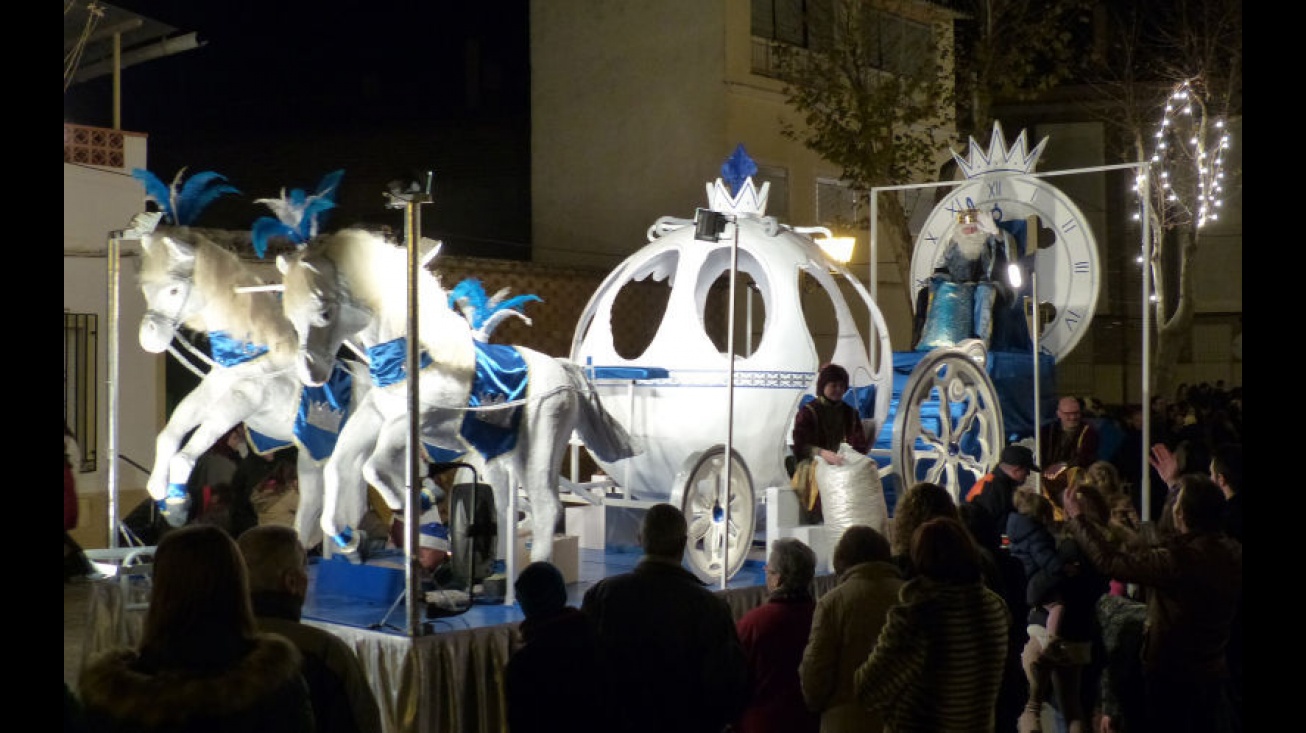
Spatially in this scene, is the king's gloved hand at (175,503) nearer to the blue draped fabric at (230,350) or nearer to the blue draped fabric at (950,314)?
the blue draped fabric at (230,350)

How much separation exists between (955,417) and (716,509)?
84.7 inches

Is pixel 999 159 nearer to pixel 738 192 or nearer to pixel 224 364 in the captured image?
pixel 738 192

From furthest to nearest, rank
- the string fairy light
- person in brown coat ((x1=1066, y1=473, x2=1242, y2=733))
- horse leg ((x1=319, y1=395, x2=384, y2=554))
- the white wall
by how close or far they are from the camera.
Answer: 1. the string fairy light
2. the white wall
3. horse leg ((x1=319, y1=395, x2=384, y2=554))
4. person in brown coat ((x1=1066, y1=473, x2=1242, y2=733))

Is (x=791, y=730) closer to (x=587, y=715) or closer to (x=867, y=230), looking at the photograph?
(x=587, y=715)

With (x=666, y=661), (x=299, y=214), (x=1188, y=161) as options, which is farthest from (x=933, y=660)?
(x=1188, y=161)

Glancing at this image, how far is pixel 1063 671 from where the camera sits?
6.88 m

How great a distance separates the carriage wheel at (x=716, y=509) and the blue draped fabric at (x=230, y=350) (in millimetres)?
2291

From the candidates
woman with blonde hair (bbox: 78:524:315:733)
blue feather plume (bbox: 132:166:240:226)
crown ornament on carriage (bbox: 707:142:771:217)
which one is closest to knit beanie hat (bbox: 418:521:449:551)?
blue feather plume (bbox: 132:166:240:226)

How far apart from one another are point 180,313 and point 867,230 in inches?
514

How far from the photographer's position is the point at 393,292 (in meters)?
7.10

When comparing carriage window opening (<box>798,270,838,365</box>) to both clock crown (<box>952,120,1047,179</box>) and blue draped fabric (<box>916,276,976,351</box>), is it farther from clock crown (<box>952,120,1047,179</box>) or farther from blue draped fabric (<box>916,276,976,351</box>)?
blue draped fabric (<box>916,276,976,351</box>)

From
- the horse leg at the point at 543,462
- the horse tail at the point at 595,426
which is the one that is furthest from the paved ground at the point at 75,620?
the horse tail at the point at 595,426

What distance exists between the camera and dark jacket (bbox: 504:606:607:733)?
→ 443 cm

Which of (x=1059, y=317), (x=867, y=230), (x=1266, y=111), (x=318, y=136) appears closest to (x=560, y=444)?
(x=1266, y=111)
